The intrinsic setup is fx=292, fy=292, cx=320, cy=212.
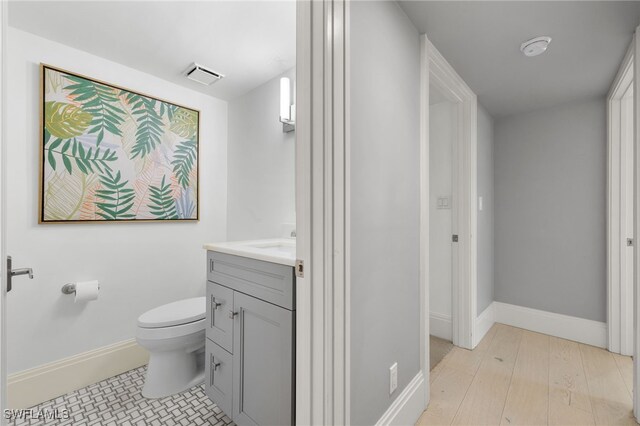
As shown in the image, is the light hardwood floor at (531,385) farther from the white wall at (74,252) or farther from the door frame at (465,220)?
the white wall at (74,252)

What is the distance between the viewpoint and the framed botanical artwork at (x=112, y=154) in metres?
1.80

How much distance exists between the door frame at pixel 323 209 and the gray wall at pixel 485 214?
1.90m

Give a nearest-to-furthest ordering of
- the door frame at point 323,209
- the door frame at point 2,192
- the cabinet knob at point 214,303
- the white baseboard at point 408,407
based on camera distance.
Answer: the door frame at point 2,192 < the door frame at point 323,209 < the white baseboard at point 408,407 < the cabinet knob at point 214,303

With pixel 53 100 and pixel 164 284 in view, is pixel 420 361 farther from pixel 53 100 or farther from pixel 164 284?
pixel 53 100

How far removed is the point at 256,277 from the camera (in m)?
1.26

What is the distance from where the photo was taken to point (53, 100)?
5.89 ft

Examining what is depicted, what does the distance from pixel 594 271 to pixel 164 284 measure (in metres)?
A: 3.43

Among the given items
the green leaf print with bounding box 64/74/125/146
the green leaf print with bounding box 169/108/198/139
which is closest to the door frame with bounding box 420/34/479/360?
the green leaf print with bounding box 169/108/198/139

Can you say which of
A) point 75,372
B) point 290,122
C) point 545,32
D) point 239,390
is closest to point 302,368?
point 239,390

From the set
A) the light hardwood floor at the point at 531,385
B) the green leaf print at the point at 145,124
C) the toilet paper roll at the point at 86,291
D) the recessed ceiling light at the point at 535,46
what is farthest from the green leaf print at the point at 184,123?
the light hardwood floor at the point at 531,385

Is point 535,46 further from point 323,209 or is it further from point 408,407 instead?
point 408,407

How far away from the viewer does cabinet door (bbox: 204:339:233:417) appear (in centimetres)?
141

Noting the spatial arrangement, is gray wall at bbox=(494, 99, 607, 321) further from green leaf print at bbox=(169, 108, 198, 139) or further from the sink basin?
green leaf print at bbox=(169, 108, 198, 139)

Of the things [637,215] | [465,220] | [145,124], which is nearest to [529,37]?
[637,215]
